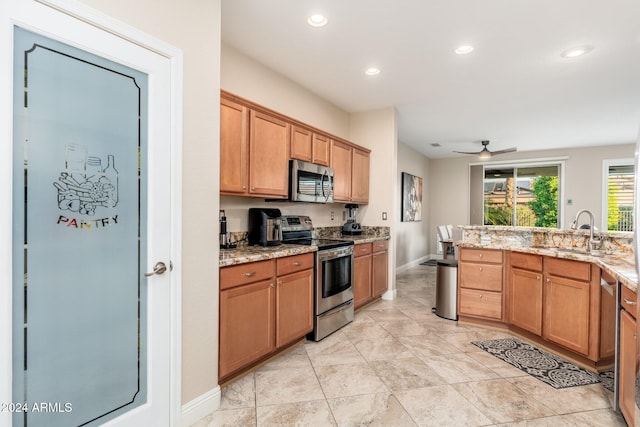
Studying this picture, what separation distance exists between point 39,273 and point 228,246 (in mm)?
1490

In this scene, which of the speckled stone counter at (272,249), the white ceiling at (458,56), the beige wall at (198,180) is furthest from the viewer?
the white ceiling at (458,56)

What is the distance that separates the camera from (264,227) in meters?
2.94

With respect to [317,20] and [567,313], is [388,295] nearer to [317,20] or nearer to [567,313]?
[567,313]

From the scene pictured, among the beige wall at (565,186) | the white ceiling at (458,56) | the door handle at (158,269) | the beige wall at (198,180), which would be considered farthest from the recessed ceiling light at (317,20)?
the beige wall at (565,186)

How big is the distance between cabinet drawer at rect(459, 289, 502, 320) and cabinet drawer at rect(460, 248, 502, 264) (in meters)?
0.35

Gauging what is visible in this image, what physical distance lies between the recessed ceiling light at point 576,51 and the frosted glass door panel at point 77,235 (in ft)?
11.5

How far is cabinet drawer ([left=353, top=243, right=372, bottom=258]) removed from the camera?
12.3ft

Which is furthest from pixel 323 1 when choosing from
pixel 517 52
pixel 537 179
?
pixel 537 179

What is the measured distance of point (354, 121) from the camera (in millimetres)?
4852

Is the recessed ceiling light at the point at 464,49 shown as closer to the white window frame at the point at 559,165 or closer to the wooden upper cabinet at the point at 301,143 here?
the wooden upper cabinet at the point at 301,143

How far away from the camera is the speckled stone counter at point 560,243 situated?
97.0 inches

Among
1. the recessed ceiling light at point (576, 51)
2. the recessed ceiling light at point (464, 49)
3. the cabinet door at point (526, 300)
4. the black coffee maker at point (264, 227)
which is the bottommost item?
the cabinet door at point (526, 300)

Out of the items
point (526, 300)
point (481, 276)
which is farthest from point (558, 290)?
point (481, 276)

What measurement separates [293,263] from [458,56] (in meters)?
2.49
